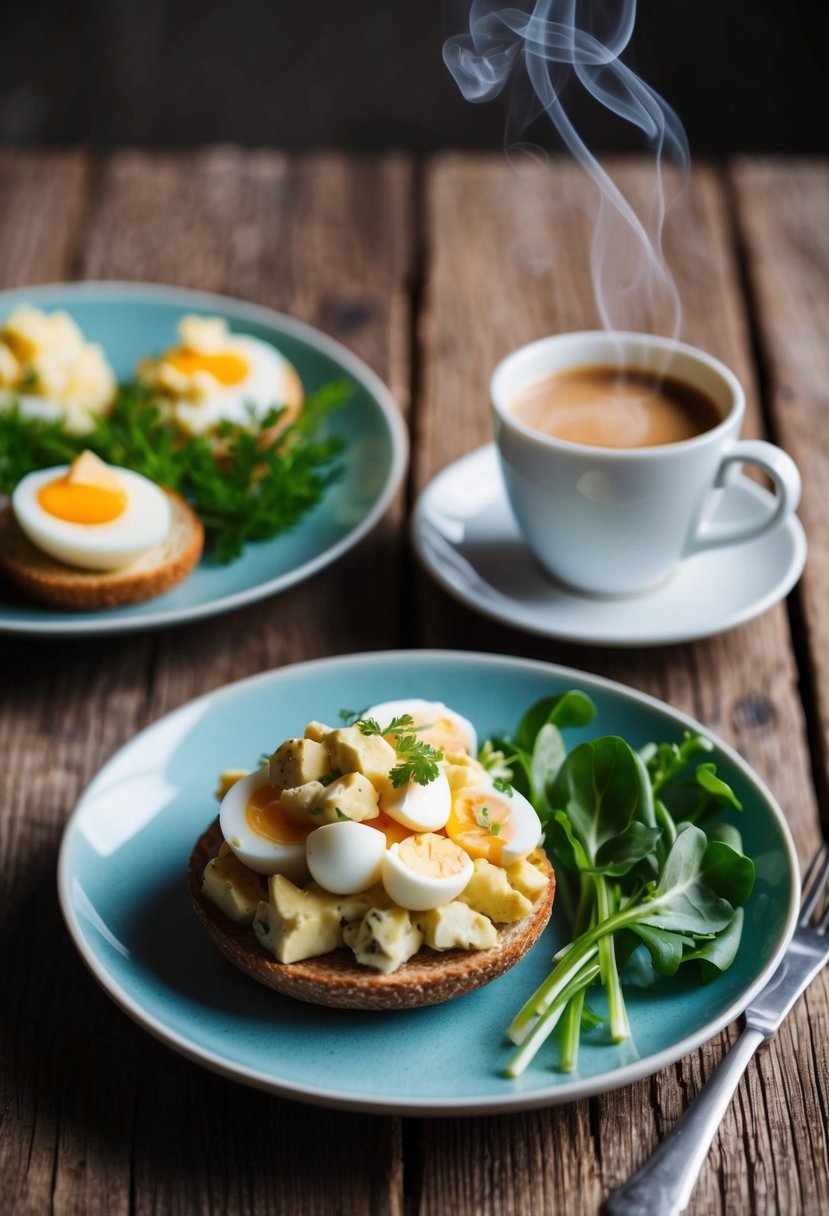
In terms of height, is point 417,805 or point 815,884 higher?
point 417,805

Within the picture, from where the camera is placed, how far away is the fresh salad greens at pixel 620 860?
1544mm

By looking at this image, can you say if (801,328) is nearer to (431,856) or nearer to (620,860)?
(620,860)

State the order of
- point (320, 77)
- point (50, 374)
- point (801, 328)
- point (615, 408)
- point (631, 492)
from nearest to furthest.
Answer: point (631, 492), point (615, 408), point (50, 374), point (801, 328), point (320, 77)

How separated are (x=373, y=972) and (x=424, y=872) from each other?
14cm

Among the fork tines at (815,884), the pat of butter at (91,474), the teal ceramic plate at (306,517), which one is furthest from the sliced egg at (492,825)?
the pat of butter at (91,474)

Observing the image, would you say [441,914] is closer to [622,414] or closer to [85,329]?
[622,414]

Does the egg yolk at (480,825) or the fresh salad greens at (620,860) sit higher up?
the egg yolk at (480,825)

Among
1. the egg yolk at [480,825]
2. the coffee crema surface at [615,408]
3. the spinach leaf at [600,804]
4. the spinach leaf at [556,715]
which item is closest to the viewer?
the egg yolk at [480,825]

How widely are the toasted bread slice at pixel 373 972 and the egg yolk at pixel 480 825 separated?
10 centimetres

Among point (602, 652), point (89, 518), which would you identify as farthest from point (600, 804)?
point (89, 518)

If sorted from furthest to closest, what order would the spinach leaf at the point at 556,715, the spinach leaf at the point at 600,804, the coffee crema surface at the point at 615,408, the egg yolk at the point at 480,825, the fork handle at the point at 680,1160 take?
1. the coffee crema surface at the point at 615,408
2. the spinach leaf at the point at 556,715
3. the spinach leaf at the point at 600,804
4. the egg yolk at the point at 480,825
5. the fork handle at the point at 680,1160

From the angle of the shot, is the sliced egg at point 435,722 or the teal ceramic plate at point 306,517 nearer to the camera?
the sliced egg at point 435,722

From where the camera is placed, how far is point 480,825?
1.60m

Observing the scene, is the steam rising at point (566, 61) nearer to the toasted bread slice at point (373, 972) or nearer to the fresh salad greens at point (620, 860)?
the fresh salad greens at point (620, 860)
